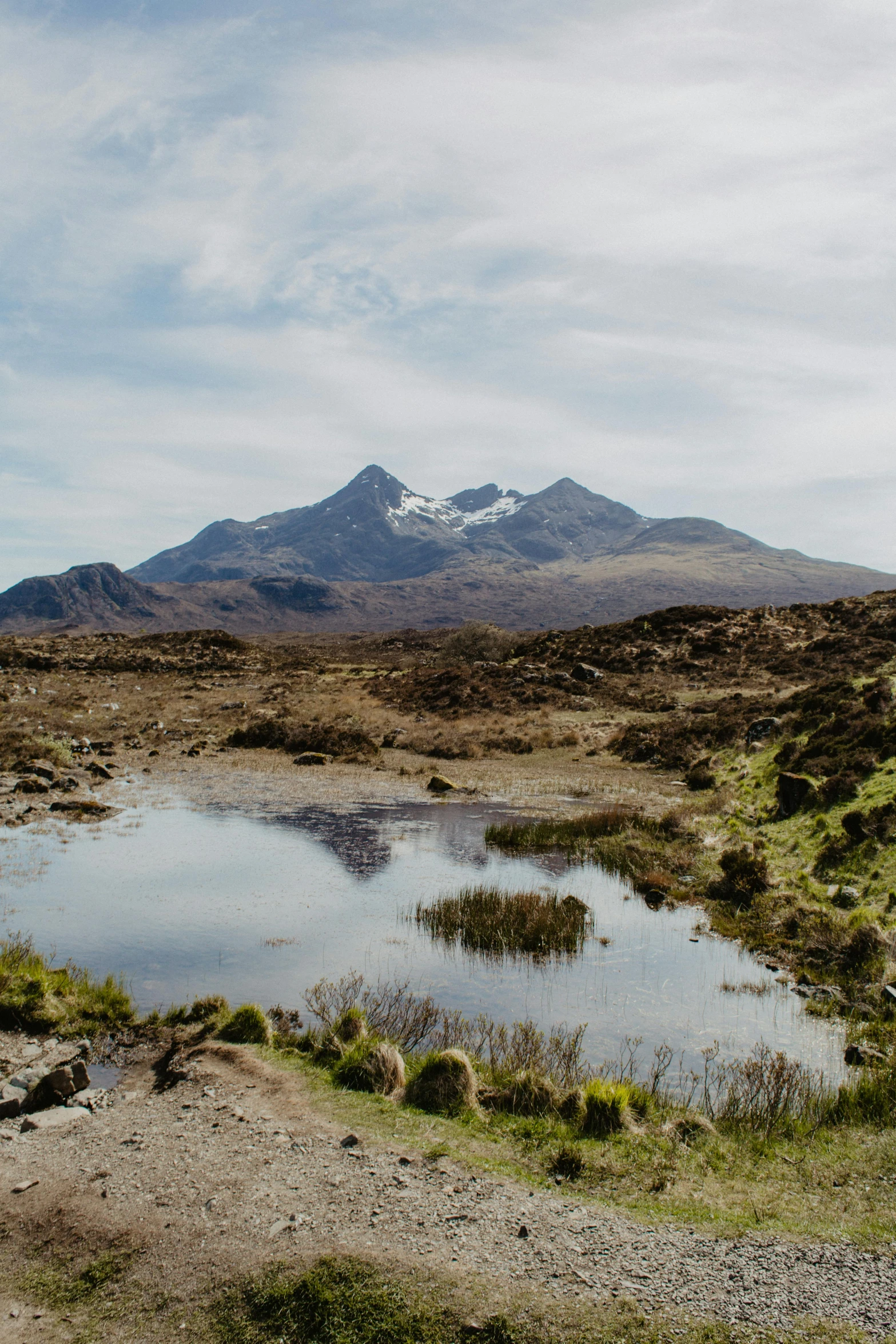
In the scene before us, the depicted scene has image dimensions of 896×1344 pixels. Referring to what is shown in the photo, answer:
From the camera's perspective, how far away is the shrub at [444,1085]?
824cm

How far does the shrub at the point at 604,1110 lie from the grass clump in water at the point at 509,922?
558 cm

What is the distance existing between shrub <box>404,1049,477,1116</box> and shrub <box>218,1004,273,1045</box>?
2.33 m

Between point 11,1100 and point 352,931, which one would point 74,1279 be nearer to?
point 11,1100

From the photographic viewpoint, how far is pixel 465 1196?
654 centimetres

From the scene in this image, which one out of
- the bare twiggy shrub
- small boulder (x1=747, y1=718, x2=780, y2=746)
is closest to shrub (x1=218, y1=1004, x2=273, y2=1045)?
the bare twiggy shrub

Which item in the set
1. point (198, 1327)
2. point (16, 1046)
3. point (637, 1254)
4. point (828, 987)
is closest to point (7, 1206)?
point (198, 1327)

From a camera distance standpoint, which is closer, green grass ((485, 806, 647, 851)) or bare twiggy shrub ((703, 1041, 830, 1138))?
bare twiggy shrub ((703, 1041, 830, 1138))

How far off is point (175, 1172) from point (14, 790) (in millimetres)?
21018

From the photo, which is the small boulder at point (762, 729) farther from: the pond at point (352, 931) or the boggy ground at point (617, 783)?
the pond at point (352, 931)

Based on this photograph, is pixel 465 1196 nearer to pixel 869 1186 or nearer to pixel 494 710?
pixel 869 1186

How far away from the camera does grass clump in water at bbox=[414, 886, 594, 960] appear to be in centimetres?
1407

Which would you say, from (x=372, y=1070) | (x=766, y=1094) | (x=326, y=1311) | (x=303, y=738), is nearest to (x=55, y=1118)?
(x=372, y=1070)

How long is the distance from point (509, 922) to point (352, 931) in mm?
3068

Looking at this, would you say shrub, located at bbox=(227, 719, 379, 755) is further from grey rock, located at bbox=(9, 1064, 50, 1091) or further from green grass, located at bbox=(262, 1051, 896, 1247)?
green grass, located at bbox=(262, 1051, 896, 1247)
